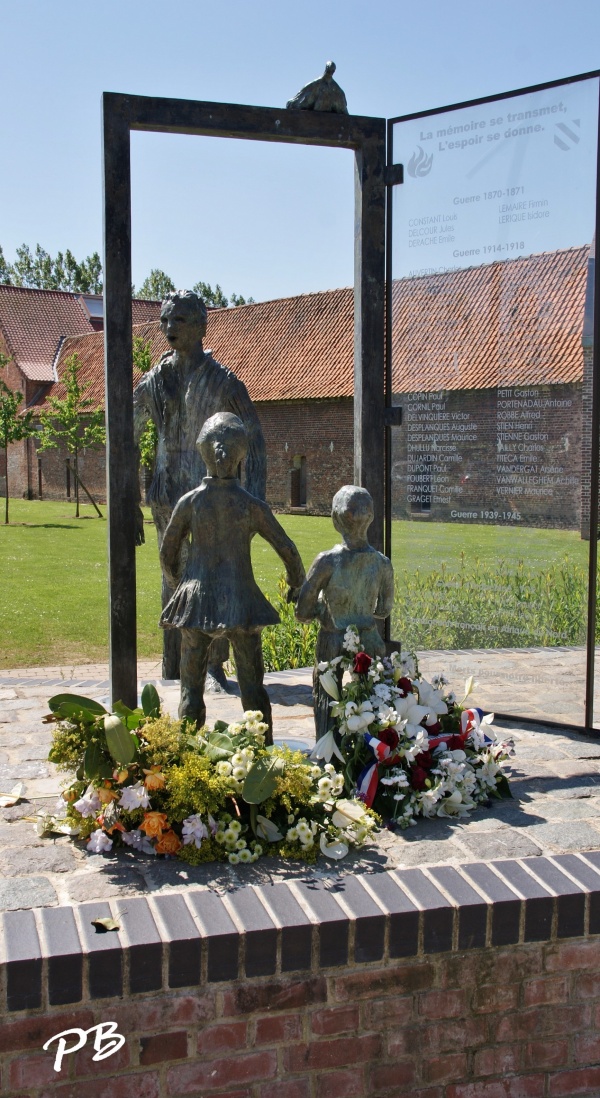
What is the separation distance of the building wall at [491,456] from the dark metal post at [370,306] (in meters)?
0.35

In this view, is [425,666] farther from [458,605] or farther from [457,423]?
[457,423]

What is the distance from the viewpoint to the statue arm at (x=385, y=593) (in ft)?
13.4

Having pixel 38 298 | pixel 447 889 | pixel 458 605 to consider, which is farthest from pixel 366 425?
pixel 38 298

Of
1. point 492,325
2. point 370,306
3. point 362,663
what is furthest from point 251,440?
point 362,663

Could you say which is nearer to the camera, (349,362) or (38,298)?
(349,362)

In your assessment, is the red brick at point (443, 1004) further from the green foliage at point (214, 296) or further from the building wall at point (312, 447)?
the green foliage at point (214, 296)

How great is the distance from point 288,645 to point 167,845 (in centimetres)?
426

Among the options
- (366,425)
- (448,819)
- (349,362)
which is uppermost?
(349,362)

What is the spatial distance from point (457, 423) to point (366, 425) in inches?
19.4

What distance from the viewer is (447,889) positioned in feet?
10.0

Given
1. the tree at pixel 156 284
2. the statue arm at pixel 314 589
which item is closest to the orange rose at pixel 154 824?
the statue arm at pixel 314 589

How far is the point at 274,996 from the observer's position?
2824 millimetres

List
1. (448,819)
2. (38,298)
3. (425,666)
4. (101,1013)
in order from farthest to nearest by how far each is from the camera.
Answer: (38,298), (425,666), (448,819), (101,1013)

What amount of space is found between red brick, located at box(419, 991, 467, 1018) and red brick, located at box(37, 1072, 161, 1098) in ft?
2.49
